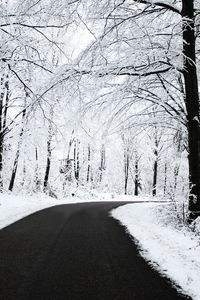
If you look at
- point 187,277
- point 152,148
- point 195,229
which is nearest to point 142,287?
point 187,277

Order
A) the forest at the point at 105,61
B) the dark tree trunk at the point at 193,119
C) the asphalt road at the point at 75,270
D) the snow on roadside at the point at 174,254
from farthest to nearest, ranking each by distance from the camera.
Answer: the dark tree trunk at the point at 193,119 → the forest at the point at 105,61 → the snow on roadside at the point at 174,254 → the asphalt road at the point at 75,270

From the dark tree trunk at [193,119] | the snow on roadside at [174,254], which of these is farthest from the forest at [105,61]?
the snow on roadside at [174,254]

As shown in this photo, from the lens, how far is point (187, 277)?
467 centimetres

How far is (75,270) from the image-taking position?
498 cm

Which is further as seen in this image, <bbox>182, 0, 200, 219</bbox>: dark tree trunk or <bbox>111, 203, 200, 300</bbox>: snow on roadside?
<bbox>182, 0, 200, 219</bbox>: dark tree trunk

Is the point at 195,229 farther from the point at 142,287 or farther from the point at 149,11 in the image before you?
the point at 149,11

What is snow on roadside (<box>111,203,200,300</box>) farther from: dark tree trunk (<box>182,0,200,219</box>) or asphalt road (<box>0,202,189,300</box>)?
dark tree trunk (<box>182,0,200,219</box>)

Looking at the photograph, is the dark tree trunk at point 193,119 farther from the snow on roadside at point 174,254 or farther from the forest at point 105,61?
the snow on roadside at point 174,254

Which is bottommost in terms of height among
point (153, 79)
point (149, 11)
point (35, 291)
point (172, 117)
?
point (35, 291)

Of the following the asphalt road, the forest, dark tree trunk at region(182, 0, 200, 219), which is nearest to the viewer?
the asphalt road

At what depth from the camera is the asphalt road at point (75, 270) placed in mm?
4020

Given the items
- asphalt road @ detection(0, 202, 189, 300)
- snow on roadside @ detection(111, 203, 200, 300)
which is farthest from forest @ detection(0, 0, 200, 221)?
asphalt road @ detection(0, 202, 189, 300)

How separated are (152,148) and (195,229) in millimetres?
27982

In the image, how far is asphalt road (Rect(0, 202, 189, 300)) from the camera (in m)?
4.02
